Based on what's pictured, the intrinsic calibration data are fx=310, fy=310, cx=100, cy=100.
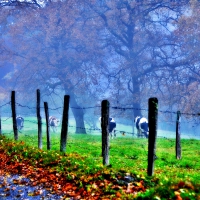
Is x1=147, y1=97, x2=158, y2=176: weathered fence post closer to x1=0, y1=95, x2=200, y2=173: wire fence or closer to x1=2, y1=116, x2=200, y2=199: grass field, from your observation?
x1=2, y1=116, x2=200, y2=199: grass field

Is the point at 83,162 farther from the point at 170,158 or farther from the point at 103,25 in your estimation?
the point at 103,25

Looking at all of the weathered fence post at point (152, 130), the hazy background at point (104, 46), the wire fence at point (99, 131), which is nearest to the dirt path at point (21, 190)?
the weathered fence post at point (152, 130)

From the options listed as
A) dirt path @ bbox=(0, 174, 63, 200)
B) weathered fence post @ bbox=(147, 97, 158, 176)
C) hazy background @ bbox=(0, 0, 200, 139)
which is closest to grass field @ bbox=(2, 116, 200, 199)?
weathered fence post @ bbox=(147, 97, 158, 176)

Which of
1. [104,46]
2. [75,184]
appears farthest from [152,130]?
[104,46]

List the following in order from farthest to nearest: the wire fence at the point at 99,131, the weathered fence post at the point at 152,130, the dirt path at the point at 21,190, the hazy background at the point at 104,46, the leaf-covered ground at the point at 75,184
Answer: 1. the hazy background at the point at 104,46
2. the wire fence at the point at 99,131
3. the weathered fence post at the point at 152,130
4. the dirt path at the point at 21,190
5. the leaf-covered ground at the point at 75,184

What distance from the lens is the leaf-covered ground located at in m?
6.51

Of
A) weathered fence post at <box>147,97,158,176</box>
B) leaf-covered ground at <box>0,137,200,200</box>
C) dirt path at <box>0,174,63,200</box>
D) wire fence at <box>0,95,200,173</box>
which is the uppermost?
weathered fence post at <box>147,97,158,176</box>

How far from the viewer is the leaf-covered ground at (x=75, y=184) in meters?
6.51

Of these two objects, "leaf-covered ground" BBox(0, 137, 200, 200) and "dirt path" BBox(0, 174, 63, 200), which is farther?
"dirt path" BBox(0, 174, 63, 200)

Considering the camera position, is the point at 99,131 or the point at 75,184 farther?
the point at 99,131

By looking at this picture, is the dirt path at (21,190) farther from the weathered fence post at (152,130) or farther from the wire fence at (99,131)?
the wire fence at (99,131)

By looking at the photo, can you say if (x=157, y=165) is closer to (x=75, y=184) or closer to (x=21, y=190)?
(x=75, y=184)

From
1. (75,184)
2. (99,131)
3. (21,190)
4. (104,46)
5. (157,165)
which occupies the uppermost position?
(104,46)

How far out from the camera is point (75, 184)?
845 cm
